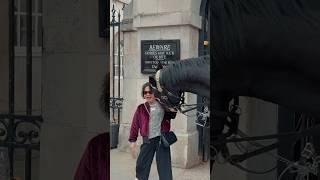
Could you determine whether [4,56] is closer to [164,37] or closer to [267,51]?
[164,37]

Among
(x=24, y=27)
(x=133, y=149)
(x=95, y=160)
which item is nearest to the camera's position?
(x=133, y=149)

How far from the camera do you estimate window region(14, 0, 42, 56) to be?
2.19 metres

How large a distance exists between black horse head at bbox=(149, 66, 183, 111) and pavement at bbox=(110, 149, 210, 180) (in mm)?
→ 193

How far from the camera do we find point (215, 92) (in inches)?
50.8

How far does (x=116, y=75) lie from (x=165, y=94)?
194 mm

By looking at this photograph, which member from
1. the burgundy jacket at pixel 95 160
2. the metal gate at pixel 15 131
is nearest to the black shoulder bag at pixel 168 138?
the burgundy jacket at pixel 95 160

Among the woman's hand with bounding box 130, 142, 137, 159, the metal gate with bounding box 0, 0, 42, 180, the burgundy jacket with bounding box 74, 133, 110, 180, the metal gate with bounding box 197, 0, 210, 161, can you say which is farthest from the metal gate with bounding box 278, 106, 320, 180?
the metal gate with bounding box 0, 0, 42, 180

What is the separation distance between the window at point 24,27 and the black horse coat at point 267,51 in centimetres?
121

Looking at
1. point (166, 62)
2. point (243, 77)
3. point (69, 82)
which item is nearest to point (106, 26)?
point (69, 82)

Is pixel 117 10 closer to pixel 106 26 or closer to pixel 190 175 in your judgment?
pixel 106 26

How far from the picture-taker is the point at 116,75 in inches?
54.7

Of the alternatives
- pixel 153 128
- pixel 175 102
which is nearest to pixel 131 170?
pixel 153 128

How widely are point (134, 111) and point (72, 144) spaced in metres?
0.86

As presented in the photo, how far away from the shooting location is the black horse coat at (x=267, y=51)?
4.16ft
